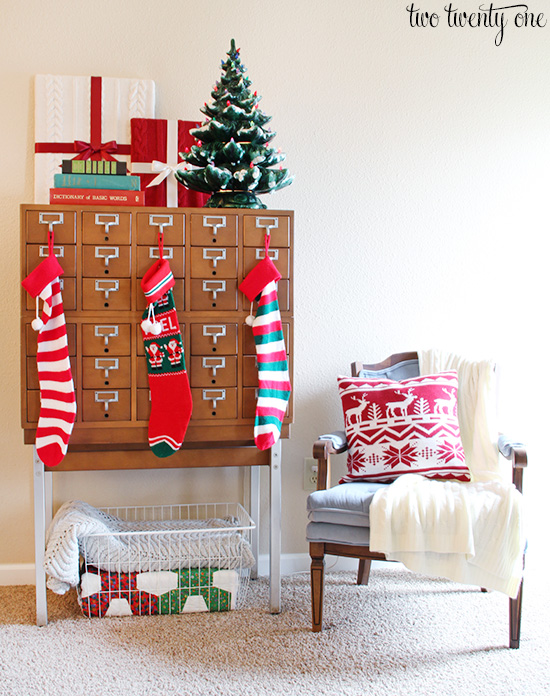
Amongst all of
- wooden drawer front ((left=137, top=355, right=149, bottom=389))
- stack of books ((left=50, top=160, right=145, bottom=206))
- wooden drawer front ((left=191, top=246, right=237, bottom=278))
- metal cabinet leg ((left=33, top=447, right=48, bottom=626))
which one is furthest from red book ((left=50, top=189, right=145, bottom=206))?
metal cabinet leg ((left=33, top=447, right=48, bottom=626))

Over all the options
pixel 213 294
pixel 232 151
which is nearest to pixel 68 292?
pixel 213 294

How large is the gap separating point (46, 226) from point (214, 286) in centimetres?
51

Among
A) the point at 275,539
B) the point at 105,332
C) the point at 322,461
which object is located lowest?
the point at 275,539

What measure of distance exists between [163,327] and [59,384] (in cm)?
33

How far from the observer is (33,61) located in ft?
6.97

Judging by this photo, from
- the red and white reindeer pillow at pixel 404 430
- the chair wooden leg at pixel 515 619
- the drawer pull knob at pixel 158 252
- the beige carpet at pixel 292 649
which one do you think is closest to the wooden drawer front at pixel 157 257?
the drawer pull knob at pixel 158 252

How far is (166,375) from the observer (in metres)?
1.79

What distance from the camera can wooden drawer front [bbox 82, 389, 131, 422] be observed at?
179cm

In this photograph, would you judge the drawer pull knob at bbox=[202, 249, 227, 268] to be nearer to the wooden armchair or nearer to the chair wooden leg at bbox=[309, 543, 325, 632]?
the wooden armchair

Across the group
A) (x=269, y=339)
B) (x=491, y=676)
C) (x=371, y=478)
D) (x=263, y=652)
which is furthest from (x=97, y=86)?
(x=491, y=676)

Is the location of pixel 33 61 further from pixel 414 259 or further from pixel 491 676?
pixel 491 676

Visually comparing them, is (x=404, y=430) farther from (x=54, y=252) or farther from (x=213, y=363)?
(x=54, y=252)

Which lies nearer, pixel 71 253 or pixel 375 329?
pixel 71 253

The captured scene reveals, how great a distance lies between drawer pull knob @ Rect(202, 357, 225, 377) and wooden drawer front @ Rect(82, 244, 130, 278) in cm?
34
